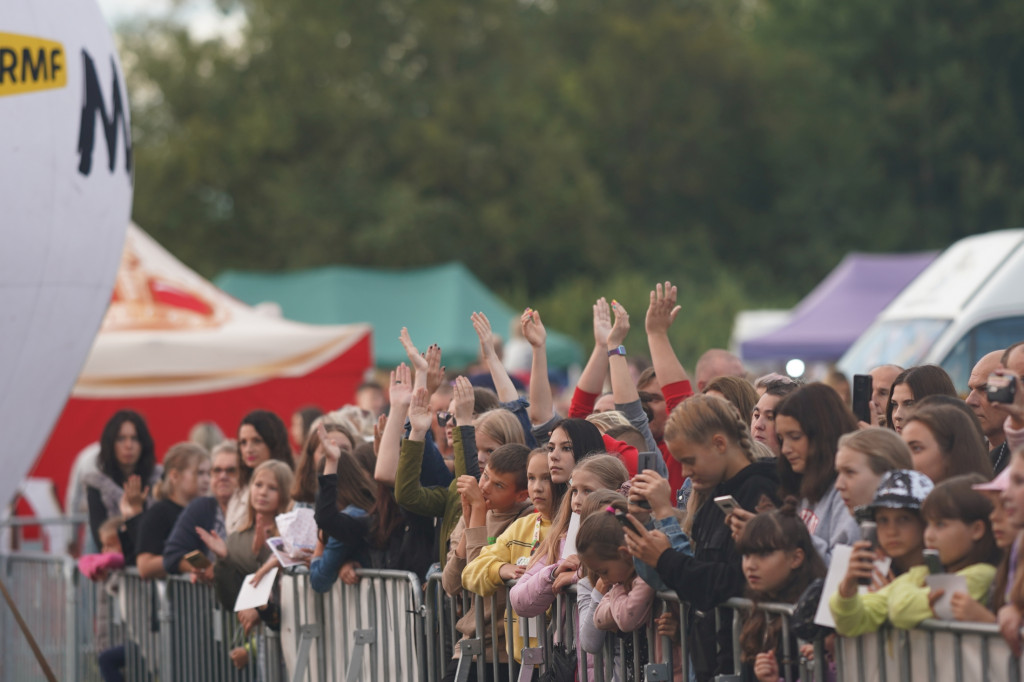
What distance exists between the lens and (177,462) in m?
9.63

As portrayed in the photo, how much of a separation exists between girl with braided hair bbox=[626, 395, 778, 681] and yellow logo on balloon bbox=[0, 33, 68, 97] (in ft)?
17.3

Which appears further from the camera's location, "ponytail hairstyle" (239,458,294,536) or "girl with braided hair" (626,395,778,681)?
"ponytail hairstyle" (239,458,294,536)

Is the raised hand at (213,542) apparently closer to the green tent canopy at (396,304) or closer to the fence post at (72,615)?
the fence post at (72,615)

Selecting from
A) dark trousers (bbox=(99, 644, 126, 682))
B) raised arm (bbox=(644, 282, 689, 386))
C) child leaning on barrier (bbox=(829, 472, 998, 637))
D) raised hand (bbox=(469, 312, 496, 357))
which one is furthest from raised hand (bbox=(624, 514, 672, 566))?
dark trousers (bbox=(99, 644, 126, 682))

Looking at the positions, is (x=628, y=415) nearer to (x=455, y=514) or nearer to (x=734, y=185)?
(x=455, y=514)

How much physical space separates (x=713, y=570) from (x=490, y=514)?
68.8 inches

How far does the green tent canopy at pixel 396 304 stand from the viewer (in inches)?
1014

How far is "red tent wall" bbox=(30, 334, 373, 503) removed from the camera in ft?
54.9

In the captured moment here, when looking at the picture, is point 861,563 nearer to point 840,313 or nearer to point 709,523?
point 709,523

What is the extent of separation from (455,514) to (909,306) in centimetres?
672

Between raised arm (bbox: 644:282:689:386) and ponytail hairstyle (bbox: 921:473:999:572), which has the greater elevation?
raised arm (bbox: 644:282:689:386)

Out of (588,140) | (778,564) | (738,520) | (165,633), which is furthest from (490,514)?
(588,140)

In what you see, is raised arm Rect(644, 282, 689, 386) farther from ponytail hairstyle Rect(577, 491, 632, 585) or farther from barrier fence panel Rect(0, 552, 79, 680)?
barrier fence panel Rect(0, 552, 79, 680)

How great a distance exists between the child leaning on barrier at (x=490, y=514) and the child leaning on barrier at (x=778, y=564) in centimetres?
176
